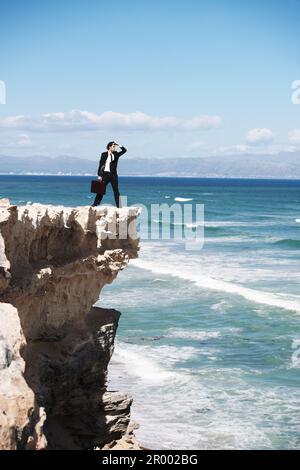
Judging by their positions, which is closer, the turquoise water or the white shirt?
the white shirt

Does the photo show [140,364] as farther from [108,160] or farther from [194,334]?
[108,160]

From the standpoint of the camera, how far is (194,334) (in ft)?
71.6

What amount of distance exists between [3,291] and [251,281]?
22.7 m

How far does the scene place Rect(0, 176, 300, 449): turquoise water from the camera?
14820 millimetres

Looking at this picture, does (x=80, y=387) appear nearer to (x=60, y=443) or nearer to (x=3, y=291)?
(x=60, y=443)

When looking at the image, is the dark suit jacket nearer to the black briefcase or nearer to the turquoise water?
the black briefcase

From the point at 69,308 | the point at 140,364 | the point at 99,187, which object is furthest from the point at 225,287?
the point at 69,308

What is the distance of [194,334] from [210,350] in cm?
170

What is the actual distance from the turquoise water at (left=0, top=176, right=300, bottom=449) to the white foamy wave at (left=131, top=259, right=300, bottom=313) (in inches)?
1.7

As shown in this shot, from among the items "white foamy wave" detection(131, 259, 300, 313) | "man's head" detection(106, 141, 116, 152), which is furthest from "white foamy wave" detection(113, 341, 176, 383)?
"white foamy wave" detection(131, 259, 300, 313)

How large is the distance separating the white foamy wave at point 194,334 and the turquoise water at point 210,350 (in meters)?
0.03

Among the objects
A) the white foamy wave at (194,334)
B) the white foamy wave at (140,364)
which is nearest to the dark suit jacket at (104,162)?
the white foamy wave at (140,364)
